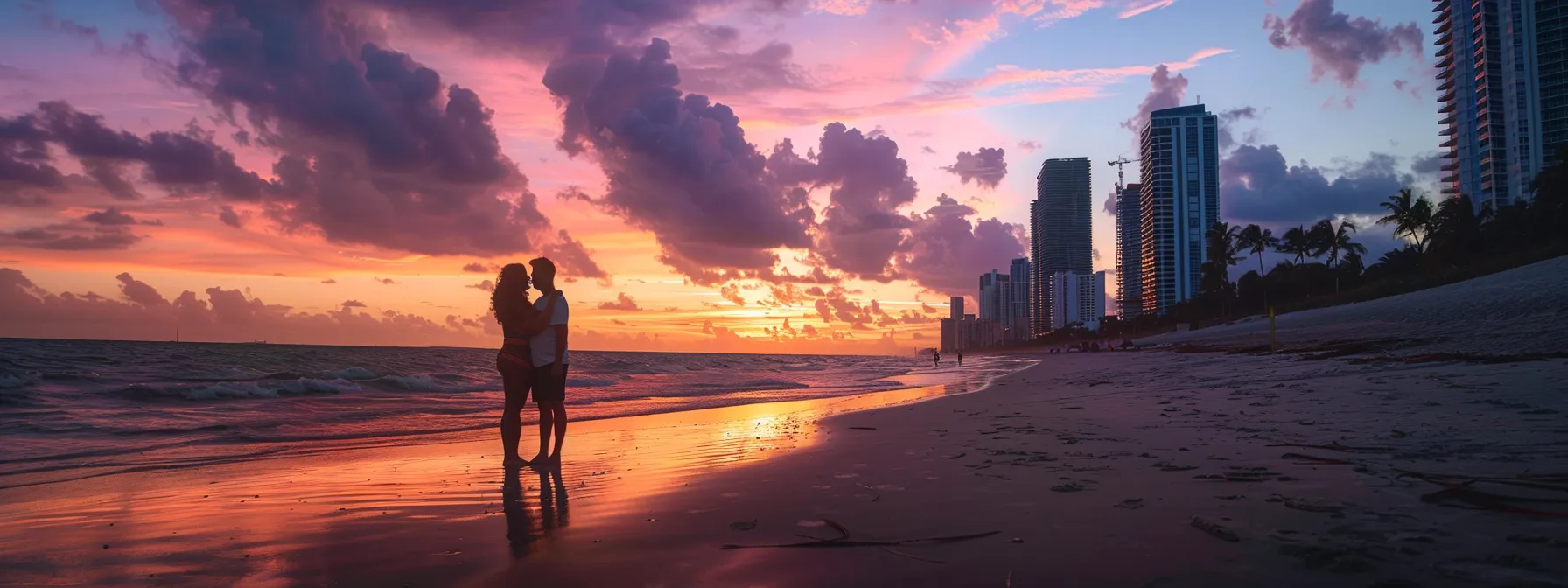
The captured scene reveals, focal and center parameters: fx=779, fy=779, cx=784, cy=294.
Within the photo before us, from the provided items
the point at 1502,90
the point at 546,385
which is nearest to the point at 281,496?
the point at 546,385

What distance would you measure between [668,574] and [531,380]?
17.1 feet

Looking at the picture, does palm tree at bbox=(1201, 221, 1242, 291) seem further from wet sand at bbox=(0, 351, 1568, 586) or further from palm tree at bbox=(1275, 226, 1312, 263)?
wet sand at bbox=(0, 351, 1568, 586)

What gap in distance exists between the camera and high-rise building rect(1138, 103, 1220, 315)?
168 meters

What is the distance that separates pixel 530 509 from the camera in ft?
16.3

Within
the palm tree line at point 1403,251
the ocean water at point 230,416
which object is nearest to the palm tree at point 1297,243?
the palm tree line at point 1403,251

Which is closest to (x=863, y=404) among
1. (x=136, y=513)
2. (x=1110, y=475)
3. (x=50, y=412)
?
(x=1110, y=475)

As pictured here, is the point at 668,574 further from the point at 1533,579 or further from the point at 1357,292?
the point at 1357,292

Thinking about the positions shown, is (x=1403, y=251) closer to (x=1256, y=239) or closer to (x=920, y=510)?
(x=1256, y=239)

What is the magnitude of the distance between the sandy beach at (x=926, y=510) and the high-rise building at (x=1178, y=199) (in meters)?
175

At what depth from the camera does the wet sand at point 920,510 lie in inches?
117

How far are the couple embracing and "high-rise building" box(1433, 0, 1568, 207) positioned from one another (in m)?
149

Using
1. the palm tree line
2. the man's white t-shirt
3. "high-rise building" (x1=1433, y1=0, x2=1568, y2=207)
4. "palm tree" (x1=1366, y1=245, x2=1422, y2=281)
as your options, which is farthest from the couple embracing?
"high-rise building" (x1=1433, y1=0, x2=1568, y2=207)

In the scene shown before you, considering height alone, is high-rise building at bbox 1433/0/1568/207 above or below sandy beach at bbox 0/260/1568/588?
above

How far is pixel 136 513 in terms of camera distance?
17.3 ft
